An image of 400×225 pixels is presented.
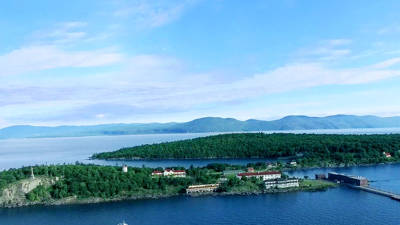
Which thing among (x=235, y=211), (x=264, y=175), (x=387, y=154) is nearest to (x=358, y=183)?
(x=264, y=175)

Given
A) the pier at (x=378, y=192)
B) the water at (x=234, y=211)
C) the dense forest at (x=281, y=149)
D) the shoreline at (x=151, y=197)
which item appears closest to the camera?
the water at (x=234, y=211)

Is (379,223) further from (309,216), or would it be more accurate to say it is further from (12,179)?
(12,179)

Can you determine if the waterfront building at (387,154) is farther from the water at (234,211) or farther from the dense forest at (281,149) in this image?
the water at (234,211)

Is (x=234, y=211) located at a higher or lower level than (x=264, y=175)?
lower

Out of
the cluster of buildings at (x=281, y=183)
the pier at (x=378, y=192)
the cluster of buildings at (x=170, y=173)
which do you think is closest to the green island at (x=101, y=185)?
the cluster of buildings at (x=281, y=183)

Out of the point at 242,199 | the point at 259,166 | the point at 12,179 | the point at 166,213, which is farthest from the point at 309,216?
the point at 12,179

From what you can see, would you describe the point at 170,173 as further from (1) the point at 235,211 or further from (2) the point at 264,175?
(1) the point at 235,211
